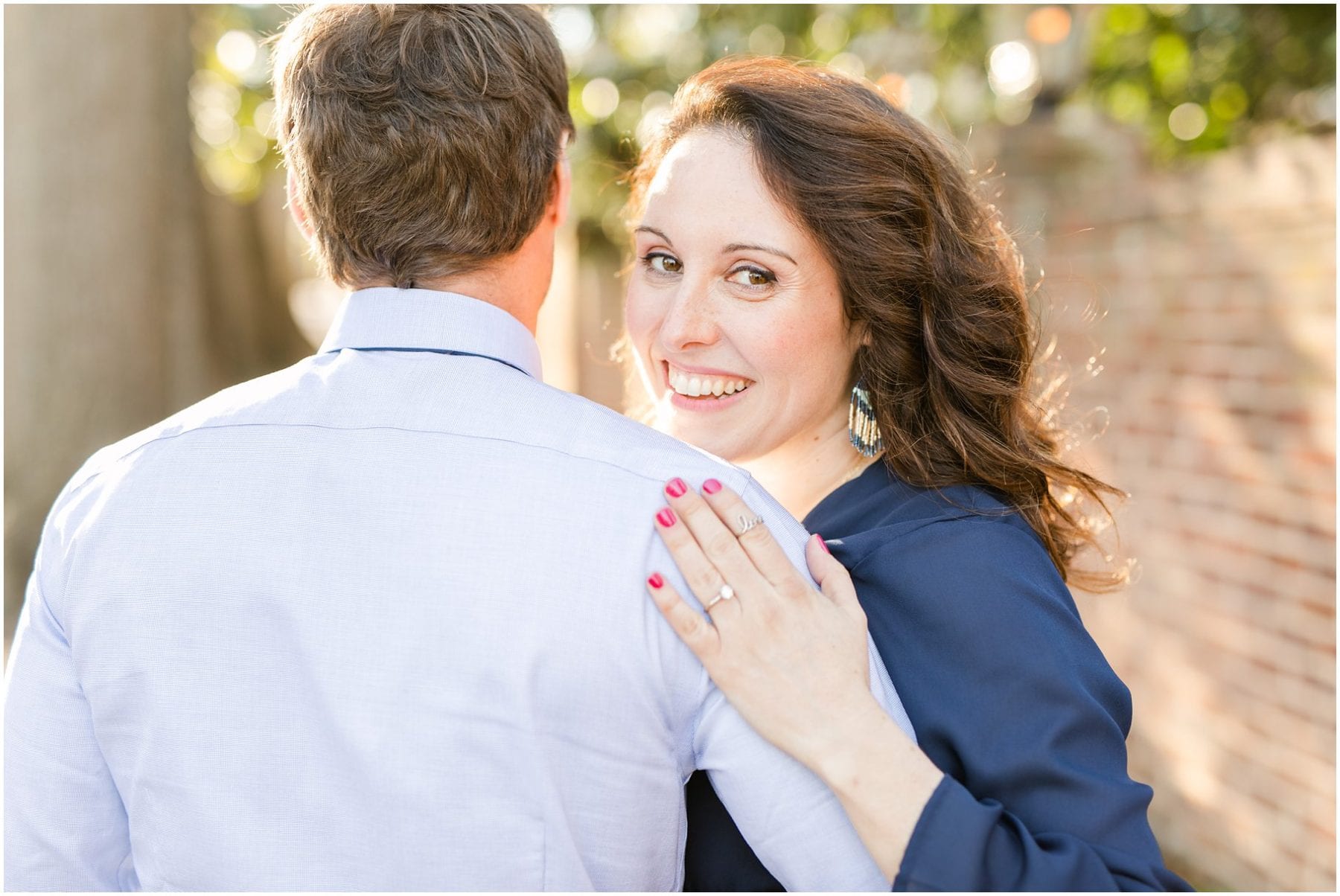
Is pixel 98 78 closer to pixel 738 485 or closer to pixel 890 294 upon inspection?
pixel 890 294

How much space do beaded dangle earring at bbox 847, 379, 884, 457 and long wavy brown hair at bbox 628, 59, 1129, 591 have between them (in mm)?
20

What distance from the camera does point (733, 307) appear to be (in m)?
2.02

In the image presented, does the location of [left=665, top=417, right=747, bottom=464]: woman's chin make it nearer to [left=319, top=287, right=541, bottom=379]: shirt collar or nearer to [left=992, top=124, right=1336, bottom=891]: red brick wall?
[left=319, top=287, right=541, bottom=379]: shirt collar

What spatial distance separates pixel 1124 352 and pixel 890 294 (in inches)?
113

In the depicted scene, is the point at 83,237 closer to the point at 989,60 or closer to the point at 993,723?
the point at 989,60

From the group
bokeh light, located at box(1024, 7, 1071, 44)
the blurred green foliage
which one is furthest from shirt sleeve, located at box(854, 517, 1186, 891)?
bokeh light, located at box(1024, 7, 1071, 44)

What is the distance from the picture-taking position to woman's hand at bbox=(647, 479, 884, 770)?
1.41m

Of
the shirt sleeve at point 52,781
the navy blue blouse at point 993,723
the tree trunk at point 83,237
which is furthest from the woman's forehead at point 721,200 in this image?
the tree trunk at point 83,237

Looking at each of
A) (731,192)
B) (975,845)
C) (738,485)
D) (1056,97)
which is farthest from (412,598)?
(1056,97)

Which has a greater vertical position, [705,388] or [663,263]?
[663,263]

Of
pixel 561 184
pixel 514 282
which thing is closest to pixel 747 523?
pixel 514 282

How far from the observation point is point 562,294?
8836 millimetres

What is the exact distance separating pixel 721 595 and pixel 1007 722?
446 millimetres

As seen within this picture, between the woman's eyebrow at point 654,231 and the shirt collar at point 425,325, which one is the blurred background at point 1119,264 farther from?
the shirt collar at point 425,325
